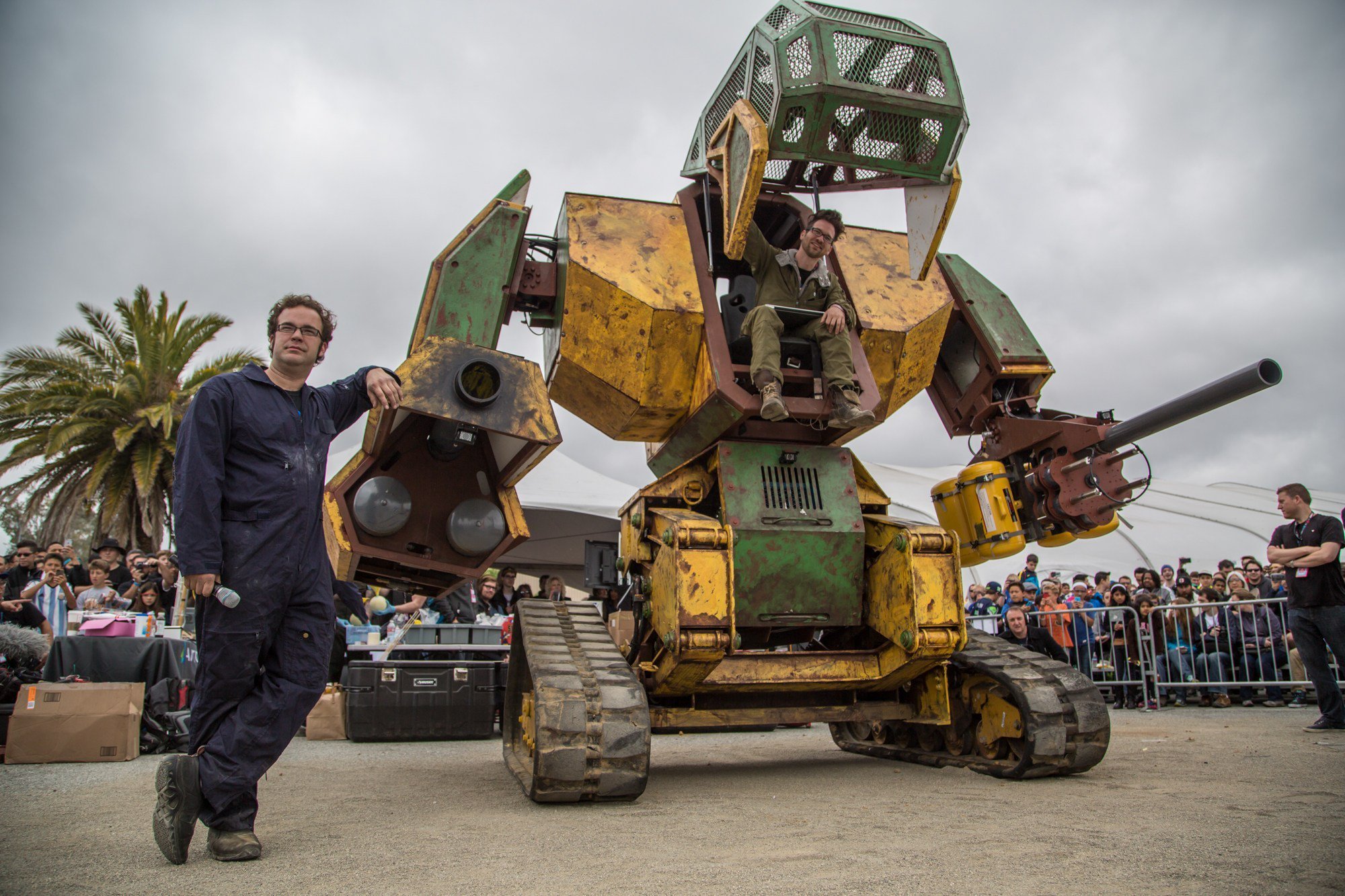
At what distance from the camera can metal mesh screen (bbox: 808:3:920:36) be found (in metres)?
4.70

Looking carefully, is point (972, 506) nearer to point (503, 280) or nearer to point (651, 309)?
point (651, 309)

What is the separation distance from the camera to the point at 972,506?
5320mm

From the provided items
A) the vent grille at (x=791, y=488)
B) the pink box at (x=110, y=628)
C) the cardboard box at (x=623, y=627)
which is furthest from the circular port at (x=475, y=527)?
the cardboard box at (x=623, y=627)

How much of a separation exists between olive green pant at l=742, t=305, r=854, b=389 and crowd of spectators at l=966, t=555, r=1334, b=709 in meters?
5.64

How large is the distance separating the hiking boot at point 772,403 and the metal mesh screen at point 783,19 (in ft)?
6.24

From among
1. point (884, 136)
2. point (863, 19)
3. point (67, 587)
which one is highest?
point (863, 19)

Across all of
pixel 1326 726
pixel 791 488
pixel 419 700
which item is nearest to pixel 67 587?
pixel 419 700

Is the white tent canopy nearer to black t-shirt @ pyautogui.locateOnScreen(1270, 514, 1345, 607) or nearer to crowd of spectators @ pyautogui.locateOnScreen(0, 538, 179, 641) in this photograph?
black t-shirt @ pyautogui.locateOnScreen(1270, 514, 1345, 607)

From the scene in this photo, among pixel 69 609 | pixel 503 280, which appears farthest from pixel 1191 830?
pixel 69 609

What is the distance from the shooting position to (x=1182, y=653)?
34.6ft

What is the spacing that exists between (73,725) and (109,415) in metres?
14.3

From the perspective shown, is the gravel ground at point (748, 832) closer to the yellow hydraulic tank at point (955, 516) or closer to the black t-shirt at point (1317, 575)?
the yellow hydraulic tank at point (955, 516)

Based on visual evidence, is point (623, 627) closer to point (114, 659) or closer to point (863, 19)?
point (114, 659)

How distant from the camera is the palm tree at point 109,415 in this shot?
17.3m
